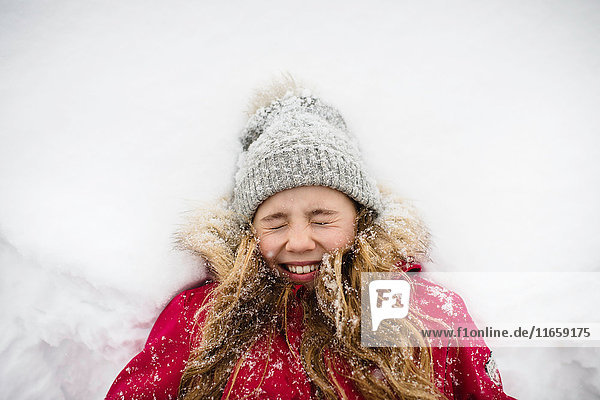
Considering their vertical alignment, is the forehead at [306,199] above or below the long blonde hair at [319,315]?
above

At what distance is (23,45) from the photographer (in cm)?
177

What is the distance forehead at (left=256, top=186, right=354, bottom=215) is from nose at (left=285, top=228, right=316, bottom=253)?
0.32 feet

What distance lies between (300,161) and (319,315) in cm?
63

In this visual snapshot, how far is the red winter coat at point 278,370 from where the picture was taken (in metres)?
1.18

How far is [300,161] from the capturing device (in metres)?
1.25

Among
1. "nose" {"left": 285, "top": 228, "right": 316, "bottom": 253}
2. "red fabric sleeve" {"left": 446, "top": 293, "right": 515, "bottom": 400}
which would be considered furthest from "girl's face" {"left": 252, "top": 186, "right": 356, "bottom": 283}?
"red fabric sleeve" {"left": 446, "top": 293, "right": 515, "bottom": 400}

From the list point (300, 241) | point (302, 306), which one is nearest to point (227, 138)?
point (300, 241)

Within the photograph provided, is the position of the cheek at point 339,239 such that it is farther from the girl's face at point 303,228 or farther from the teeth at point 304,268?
the teeth at point 304,268

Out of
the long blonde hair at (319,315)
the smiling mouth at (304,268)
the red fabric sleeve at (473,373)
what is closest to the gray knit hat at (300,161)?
the long blonde hair at (319,315)

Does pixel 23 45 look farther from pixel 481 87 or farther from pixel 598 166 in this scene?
pixel 598 166

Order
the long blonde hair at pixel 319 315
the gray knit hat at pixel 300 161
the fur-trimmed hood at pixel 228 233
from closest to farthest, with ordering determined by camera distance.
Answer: the long blonde hair at pixel 319 315, the gray knit hat at pixel 300 161, the fur-trimmed hood at pixel 228 233

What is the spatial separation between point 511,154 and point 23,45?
279 cm

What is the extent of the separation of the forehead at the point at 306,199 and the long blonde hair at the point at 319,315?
153 millimetres

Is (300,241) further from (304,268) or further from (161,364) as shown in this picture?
(161,364)
